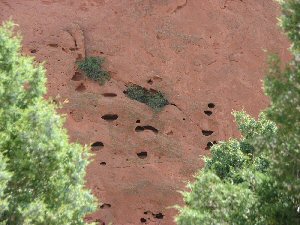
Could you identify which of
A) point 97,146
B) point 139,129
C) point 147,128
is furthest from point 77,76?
point 147,128

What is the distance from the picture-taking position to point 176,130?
1481 centimetres

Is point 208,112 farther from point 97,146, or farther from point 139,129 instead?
point 97,146

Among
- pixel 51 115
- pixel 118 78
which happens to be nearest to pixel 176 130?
pixel 118 78

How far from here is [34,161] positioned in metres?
7.11

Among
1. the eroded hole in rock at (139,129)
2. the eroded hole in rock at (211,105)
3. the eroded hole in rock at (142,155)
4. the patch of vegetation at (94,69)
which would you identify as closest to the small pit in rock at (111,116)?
the eroded hole in rock at (139,129)

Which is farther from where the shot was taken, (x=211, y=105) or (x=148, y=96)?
(x=211, y=105)

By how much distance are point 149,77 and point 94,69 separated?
170 centimetres

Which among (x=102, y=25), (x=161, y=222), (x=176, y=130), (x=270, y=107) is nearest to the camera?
(x=270, y=107)

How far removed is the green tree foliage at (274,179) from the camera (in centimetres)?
661

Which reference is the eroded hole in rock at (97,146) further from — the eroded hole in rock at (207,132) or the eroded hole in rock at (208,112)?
the eroded hole in rock at (208,112)

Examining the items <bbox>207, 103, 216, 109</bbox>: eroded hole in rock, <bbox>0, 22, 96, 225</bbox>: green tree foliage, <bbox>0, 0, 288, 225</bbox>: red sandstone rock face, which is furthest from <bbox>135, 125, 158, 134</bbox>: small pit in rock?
<bbox>0, 22, 96, 225</bbox>: green tree foliage

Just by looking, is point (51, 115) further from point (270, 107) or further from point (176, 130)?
point (176, 130)

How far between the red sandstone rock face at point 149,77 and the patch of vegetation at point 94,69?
0.67 feet

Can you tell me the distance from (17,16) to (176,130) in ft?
19.9
